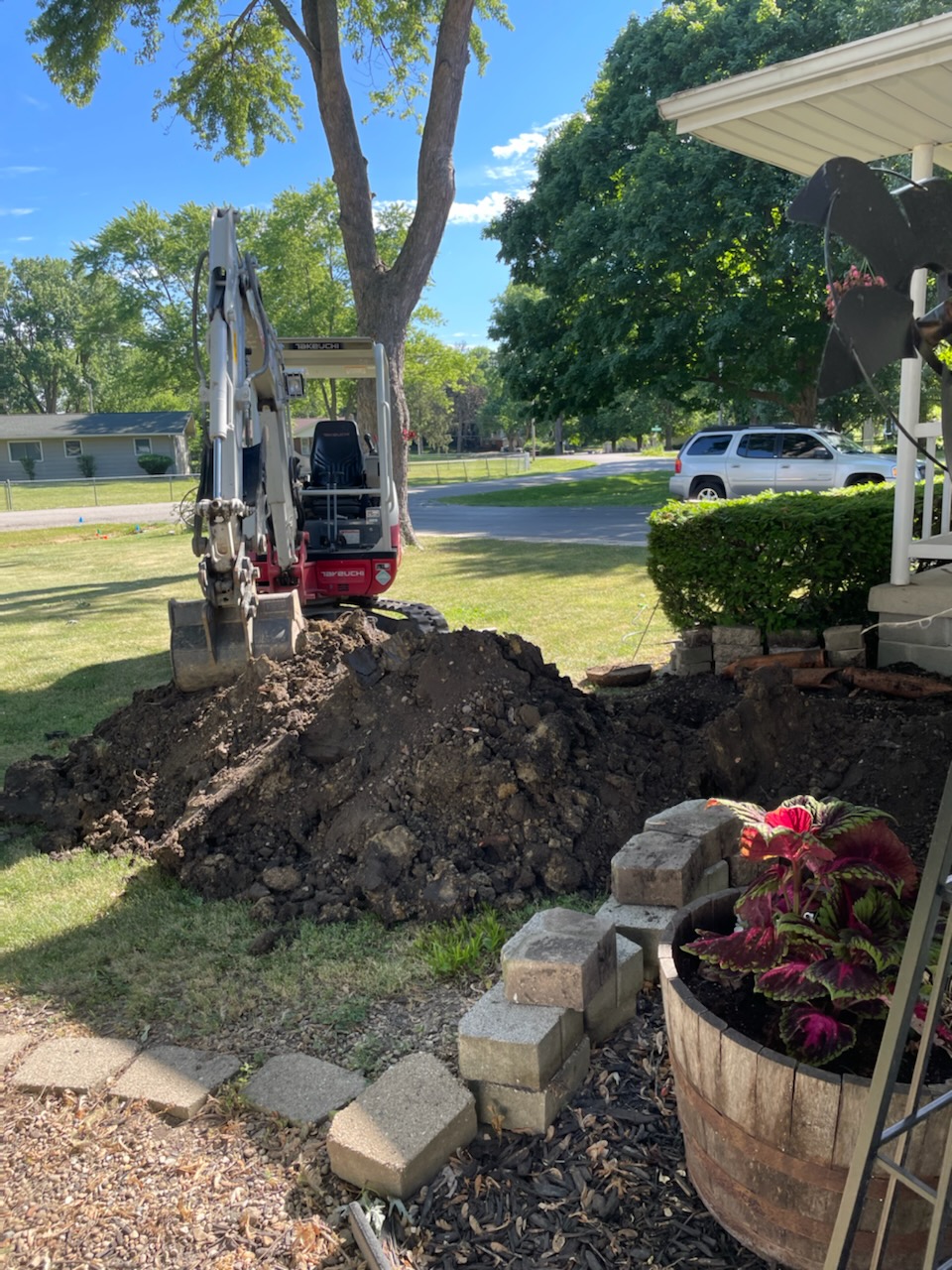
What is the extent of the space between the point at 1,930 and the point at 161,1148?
5.62ft

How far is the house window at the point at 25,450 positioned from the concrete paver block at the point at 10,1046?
54523 mm

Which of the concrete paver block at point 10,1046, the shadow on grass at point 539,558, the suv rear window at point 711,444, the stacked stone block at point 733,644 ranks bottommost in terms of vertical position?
the concrete paver block at point 10,1046

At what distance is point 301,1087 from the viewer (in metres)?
2.70

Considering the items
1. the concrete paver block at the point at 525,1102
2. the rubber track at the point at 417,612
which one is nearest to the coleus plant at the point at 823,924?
the concrete paver block at the point at 525,1102

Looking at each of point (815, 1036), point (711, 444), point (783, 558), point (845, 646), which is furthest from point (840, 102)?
point (711, 444)

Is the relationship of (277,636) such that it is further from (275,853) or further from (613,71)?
(613,71)

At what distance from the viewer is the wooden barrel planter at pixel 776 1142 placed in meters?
1.71

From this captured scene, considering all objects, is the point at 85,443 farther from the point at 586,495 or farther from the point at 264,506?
the point at 264,506

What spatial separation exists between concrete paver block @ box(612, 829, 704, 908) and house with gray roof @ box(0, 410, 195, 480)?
50.8 m

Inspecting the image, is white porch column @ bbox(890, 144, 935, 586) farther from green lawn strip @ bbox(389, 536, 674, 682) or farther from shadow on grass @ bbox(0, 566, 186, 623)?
shadow on grass @ bbox(0, 566, 186, 623)

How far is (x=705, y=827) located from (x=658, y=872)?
0.37 meters

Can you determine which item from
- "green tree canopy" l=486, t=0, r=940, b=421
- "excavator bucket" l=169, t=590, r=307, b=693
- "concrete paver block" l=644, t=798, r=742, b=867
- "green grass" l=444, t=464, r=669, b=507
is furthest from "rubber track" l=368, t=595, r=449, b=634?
"green grass" l=444, t=464, r=669, b=507

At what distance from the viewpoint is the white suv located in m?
17.8

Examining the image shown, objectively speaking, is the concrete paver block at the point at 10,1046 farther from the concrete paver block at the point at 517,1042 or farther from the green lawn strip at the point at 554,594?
the green lawn strip at the point at 554,594
